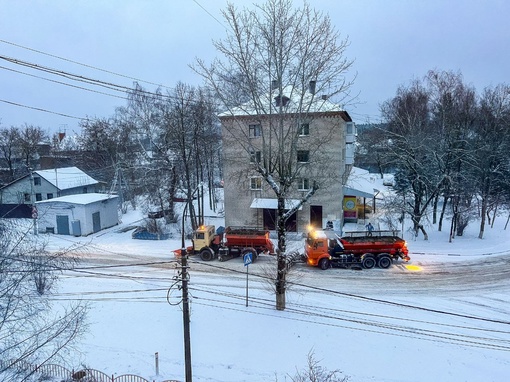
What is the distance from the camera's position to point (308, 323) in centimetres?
1364

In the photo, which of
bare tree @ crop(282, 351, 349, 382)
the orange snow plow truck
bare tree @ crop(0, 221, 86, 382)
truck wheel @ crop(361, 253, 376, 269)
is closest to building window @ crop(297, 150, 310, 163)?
the orange snow plow truck

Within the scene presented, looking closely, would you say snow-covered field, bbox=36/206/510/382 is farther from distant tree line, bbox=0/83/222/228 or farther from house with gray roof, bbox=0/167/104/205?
house with gray roof, bbox=0/167/104/205

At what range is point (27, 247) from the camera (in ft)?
25.7

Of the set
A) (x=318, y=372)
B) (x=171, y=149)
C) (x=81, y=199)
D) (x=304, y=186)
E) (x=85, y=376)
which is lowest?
(x=85, y=376)

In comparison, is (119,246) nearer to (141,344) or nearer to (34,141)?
(141,344)

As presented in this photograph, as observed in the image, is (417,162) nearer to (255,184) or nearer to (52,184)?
(255,184)

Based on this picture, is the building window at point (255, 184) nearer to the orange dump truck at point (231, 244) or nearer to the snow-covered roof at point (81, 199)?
the orange dump truck at point (231, 244)

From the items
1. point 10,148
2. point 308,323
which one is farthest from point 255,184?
point 10,148

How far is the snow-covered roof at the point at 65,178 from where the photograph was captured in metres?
36.9

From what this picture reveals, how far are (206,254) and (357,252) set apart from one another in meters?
8.77

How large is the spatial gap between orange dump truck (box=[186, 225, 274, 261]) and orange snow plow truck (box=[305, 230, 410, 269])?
2848 mm

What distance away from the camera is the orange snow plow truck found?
19812mm

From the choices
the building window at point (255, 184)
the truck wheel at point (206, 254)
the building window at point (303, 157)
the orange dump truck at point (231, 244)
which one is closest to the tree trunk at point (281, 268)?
the building window at point (303, 157)

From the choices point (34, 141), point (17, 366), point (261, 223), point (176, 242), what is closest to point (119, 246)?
point (176, 242)
